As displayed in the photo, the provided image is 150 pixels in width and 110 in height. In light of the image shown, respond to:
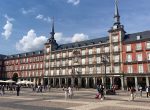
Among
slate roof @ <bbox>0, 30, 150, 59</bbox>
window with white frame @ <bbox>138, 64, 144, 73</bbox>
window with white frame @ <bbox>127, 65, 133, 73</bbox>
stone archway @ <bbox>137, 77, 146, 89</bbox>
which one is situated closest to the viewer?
stone archway @ <bbox>137, 77, 146, 89</bbox>

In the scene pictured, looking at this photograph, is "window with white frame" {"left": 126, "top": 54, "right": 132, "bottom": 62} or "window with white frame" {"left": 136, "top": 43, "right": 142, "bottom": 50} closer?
"window with white frame" {"left": 136, "top": 43, "right": 142, "bottom": 50}

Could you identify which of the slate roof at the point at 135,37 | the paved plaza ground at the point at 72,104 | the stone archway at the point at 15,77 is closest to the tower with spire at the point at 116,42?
the slate roof at the point at 135,37

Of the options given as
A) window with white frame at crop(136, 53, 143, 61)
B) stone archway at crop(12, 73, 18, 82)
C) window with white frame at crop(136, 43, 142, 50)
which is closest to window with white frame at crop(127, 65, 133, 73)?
window with white frame at crop(136, 53, 143, 61)

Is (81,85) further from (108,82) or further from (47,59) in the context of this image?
(47,59)

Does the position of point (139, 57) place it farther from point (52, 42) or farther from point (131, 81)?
point (52, 42)

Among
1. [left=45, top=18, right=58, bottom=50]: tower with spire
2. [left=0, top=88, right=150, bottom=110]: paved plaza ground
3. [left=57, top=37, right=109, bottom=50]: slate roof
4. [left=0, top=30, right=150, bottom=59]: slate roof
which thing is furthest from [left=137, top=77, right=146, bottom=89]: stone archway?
[left=45, top=18, right=58, bottom=50]: tower with spire

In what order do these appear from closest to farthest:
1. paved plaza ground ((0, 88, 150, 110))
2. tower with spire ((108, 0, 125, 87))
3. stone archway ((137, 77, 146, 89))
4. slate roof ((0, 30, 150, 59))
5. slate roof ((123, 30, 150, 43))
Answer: paved plaza ground ((0, 88, 150, 110)) → stone archway ((137, 77, 146, 89)) → slate roof ((123, 30, 150, 43)) → slate roof ((0, 30, 150, 59)) → tower with spire ((108, 0, 125, 87))

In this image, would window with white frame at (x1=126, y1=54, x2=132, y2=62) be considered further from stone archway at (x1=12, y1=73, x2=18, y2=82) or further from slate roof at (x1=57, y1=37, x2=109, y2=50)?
stone archway at (x1=12, y1=73, x2=18, y2=82)

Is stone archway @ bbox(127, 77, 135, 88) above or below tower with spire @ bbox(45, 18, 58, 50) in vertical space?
below

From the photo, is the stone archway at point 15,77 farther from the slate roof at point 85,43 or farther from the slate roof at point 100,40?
the slate roof at point 85,43

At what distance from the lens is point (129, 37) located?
67.0m

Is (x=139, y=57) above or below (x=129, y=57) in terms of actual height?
below

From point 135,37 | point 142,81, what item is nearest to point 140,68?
point 142,81

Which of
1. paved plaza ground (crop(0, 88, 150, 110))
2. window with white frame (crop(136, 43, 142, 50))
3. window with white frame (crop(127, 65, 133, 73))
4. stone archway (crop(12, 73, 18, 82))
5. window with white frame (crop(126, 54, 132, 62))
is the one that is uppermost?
window with white frame (crop(136, 43, 142, 50))
